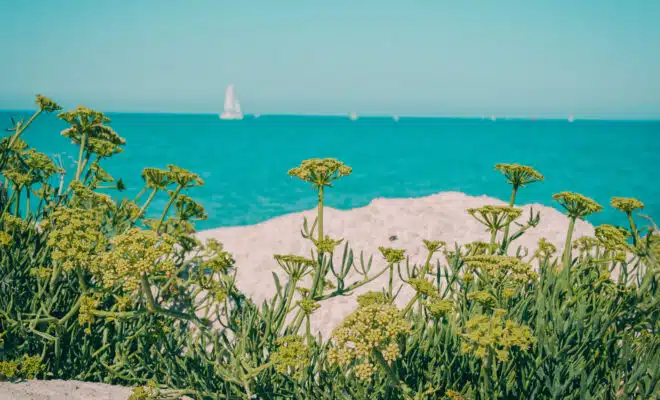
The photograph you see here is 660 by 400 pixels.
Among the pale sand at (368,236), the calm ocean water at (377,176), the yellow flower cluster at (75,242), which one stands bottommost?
the calm ocean water at (377,176)

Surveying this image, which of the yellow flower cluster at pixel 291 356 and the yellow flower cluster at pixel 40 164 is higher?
the yellow flower cluster at pixel 40 164

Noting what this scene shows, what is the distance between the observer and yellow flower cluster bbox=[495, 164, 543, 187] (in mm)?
3781

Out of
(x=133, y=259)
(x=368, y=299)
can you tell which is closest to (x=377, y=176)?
(x=368, y=299)

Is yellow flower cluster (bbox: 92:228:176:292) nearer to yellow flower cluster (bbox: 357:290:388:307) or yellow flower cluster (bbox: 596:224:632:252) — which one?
yellow flower cluster (bbox: 357:290:388:307)

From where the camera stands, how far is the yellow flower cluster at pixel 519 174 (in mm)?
3781

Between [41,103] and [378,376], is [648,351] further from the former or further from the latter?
[41,103]

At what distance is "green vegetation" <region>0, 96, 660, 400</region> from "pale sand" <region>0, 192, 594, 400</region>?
8.76 ft

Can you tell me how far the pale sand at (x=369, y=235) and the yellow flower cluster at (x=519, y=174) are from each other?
294 centimetres

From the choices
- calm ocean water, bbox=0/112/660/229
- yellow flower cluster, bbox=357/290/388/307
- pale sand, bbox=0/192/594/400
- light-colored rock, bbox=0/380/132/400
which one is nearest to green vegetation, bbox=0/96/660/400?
yellow flower cluster, bbox=357/290/388/307

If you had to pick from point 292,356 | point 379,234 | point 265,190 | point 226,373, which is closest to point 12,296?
point 226,373

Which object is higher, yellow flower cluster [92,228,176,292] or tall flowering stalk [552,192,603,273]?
tall flowering stalk [552,192,603,273]

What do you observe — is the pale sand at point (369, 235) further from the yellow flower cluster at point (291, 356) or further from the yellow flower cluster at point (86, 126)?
the yellow flower cluster at point (291, 356)

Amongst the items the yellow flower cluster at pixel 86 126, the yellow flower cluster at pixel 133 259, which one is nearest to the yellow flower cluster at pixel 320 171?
the yellow flower cluster at pixel 133 259

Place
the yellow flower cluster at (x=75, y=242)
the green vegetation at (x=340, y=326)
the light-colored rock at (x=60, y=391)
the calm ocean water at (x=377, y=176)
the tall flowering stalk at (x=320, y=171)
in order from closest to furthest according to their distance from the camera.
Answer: the green vegetation at (x=340, y=326), the yellow flower cluster at (x=75, y=242), the tall flowering stalk at (x=320, y=171), the light-colored rock at (x=60, y=391), the calm ocean water at (x=377, y=176)
